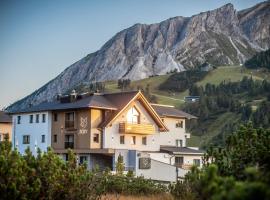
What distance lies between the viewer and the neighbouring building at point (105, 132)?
58.5 meters

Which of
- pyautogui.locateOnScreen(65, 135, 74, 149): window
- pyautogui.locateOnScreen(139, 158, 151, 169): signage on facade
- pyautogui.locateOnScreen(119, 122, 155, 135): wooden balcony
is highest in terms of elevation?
pyautogui.locateOnScreen(119, 122, 155, 135): wooden balcony

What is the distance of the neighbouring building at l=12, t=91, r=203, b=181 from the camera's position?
2304 inches

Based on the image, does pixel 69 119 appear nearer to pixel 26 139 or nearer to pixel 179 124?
pixel 26 139

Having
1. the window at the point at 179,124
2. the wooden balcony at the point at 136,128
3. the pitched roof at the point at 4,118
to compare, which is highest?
the pitched roof at the point at 4,118

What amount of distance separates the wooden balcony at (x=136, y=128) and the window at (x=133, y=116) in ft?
3.37

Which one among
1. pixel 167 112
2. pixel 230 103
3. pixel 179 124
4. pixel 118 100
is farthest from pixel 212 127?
pixel 118 100

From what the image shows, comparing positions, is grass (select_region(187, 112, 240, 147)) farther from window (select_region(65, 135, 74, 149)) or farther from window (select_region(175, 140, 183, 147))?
window (select_region(65, 135, 74, 149))

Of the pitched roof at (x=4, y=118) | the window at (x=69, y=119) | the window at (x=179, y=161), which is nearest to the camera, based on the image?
the window at (x=69, y=119)

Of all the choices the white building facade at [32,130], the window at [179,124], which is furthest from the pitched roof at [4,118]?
the window at [179,124]

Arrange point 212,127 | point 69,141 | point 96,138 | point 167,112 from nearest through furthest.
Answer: point 96,138 → point 69,141 → point 167,112 → point 212,127

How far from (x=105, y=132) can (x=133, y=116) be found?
14.8ft

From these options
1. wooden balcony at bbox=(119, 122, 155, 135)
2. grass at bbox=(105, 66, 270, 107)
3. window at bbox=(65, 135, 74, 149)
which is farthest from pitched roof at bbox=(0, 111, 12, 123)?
grass at bbox=(105, 66, 270, 107)

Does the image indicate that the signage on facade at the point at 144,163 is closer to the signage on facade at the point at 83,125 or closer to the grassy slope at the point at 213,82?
the signage on facade at the point at 83,125

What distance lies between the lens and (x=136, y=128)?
63.3 metres
